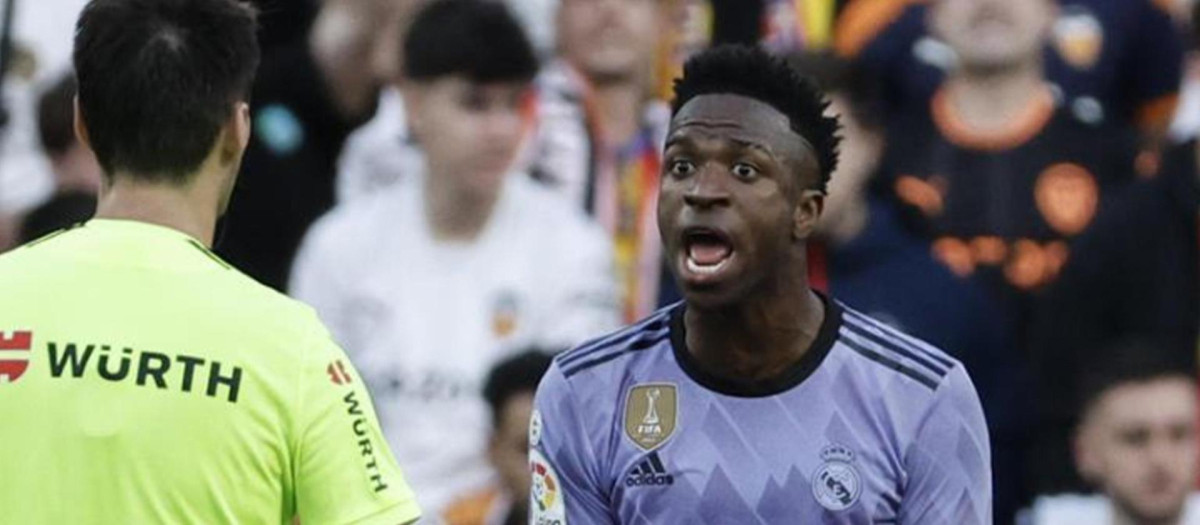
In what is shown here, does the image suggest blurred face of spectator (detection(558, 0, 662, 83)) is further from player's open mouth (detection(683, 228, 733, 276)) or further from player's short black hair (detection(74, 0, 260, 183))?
player's short black hair (detection(74, 0, 260, 183))

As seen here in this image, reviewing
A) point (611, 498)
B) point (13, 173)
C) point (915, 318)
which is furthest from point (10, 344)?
point (13, 173)

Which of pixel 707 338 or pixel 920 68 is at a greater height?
pixel 920 68

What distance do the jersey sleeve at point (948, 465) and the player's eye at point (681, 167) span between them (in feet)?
2.08

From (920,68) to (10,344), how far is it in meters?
5.19

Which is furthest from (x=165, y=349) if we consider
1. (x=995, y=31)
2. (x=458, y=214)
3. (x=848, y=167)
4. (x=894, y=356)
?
(x=995, y=31)

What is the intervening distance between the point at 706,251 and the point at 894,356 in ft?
1.46

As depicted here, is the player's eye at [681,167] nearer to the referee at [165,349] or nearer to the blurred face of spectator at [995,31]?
the referee at [165,349]

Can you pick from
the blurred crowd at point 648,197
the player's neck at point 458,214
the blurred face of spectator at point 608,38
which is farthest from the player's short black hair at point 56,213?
the blurred face of spectator at point 608,38

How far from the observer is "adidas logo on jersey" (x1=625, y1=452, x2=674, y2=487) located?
550 centimetres

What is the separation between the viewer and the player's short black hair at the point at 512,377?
8812 millimetres

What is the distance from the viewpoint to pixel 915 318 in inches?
340

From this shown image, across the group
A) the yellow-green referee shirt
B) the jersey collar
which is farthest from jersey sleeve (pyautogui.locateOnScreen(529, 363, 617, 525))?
the yellow-green referee shirt

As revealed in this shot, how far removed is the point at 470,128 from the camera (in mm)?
9227

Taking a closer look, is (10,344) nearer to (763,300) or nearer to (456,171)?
(763,300)
